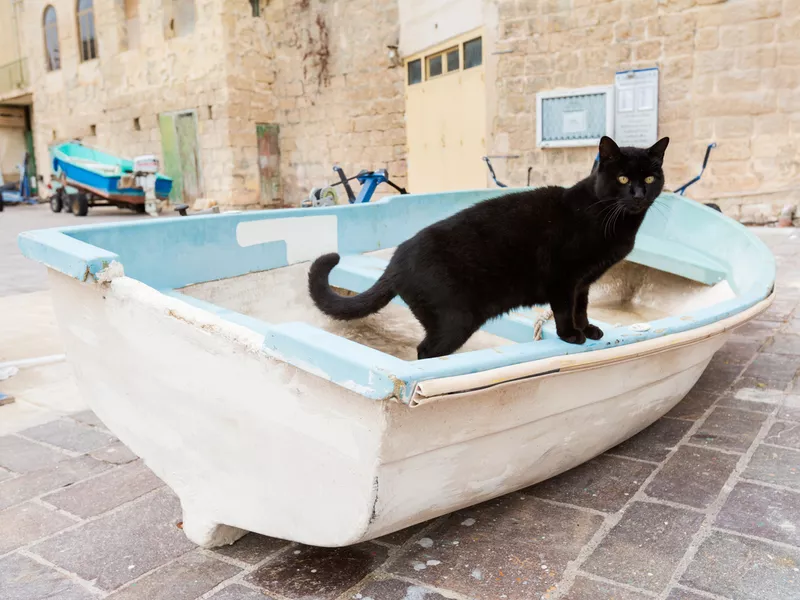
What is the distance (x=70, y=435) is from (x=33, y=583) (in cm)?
105

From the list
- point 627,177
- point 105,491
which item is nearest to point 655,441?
point 627,177

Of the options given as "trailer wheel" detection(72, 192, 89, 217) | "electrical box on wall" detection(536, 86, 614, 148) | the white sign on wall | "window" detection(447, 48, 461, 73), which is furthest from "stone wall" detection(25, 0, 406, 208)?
the white sign on wall

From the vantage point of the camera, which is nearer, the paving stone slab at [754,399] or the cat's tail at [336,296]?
the cat's tail at [336,296]

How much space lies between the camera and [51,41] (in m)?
16.1

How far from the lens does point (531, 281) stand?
1729mm

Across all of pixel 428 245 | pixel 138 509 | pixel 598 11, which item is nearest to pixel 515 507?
pixel 428 245

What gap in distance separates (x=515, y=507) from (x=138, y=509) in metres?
1.10

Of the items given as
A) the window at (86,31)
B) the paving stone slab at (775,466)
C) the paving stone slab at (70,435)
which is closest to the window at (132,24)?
the window at (86,31)

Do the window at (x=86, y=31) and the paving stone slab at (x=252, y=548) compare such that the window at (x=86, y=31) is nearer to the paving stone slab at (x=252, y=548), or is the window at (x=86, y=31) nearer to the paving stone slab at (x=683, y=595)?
the paving stone slab at (x=252, y=548)

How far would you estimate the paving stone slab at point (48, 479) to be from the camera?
202 centimetres

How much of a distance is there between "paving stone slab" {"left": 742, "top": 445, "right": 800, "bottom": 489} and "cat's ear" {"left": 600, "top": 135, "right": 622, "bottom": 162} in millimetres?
1048

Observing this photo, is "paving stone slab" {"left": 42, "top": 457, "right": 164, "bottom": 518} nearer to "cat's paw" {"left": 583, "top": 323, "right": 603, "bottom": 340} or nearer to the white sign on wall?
"cat's paw" {"left": 583, "top": 323, "right": 603, "bottom": 340}

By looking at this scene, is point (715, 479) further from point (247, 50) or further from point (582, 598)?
point (247, 50)

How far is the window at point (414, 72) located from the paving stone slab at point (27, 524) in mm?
8710
